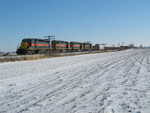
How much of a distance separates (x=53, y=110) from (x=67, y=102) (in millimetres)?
768

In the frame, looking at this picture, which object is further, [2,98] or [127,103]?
[2,98]

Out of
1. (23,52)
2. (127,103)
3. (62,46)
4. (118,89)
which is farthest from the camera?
(62,46)

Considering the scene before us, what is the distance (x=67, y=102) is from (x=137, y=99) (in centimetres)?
205

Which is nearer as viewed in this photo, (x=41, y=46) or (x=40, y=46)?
(x=40, y=46)

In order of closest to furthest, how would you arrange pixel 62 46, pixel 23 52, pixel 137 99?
1. pixel 137 99
2. pixel 23 52
3. pixel 62 46

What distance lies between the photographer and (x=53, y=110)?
16.4ft

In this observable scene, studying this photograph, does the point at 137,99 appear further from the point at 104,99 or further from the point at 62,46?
the point at 62,46

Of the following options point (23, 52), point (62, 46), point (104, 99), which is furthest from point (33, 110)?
point (62, 46)

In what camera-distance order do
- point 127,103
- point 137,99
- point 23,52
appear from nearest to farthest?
point 127,103
point 137,99
point 23,52

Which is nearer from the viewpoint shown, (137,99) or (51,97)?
(137,99)

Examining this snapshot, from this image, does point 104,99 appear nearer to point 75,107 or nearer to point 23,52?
point 75,107

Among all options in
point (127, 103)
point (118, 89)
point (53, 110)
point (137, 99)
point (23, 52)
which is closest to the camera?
point (53, 110)

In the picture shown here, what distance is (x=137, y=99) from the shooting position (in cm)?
572

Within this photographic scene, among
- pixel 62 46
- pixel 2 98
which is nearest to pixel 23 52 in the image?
pixel 62 46
